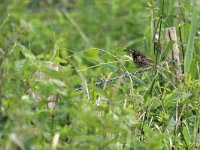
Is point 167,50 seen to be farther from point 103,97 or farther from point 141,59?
point 103,97

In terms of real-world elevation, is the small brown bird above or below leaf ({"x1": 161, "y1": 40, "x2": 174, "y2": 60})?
below

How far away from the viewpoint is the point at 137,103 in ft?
11.2

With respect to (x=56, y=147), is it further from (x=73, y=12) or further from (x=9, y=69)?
(x=73, y=12)

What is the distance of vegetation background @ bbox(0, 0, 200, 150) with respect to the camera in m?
2.73

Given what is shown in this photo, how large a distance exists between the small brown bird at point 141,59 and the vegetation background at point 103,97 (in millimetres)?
38

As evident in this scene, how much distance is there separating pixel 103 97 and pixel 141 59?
534 millimetres

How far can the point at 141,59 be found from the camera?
3828 mm

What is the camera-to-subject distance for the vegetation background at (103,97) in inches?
108

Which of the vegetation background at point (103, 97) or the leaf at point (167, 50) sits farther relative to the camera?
the leaf at point (167, 50)

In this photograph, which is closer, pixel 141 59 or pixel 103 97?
pixel 103 97

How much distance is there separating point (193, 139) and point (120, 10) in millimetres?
3903

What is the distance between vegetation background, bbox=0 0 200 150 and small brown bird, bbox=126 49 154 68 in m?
0.04

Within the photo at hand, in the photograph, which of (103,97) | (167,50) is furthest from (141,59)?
(103,97)

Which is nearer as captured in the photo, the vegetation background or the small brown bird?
the vegetation background
